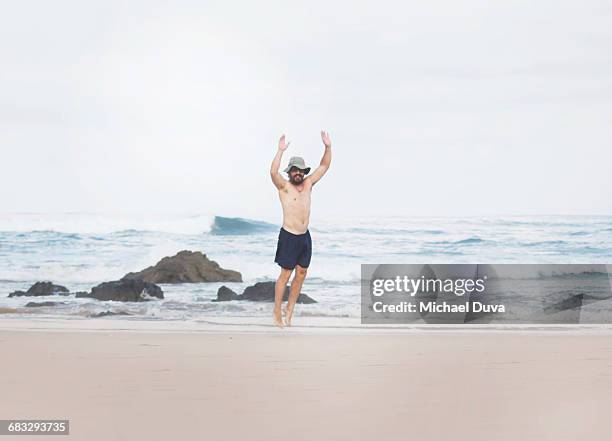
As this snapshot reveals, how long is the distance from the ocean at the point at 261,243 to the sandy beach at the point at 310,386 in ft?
14.7

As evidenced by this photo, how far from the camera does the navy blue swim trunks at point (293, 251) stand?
5543 mm

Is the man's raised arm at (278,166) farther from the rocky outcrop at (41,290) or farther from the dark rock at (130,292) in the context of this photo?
the rocky outcrop at (41,290)

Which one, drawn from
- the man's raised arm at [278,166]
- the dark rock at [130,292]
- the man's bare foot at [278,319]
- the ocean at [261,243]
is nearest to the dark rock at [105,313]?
the dark rock at [130,292]

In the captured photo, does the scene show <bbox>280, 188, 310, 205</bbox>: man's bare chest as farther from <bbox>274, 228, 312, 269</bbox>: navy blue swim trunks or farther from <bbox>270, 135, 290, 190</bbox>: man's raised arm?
<bbox>274, 228, 312, 269</bbox>: navy blue swim trunks

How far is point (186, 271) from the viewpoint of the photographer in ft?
26.8

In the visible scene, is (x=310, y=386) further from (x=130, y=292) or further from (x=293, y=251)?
(x=130, y=292)

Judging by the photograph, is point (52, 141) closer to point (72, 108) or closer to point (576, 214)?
point (72, 108)

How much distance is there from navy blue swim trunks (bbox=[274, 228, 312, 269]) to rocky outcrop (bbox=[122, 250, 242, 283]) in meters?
2.59

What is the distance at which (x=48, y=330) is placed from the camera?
5199 mm

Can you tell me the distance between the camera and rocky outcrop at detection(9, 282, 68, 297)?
808cm

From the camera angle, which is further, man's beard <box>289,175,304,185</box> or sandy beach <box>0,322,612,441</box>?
man's beard <box>289,175,304,185</box>

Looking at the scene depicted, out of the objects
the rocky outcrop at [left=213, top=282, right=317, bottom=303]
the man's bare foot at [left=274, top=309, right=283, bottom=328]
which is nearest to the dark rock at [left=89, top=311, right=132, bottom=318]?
the rocky outcrop at [left=213, top=282, right=317, bottom=303]

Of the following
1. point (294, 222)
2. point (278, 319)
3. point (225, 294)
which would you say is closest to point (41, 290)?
point (225, 294)

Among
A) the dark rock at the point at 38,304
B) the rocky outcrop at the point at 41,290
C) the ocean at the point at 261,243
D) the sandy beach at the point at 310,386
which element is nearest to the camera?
the sandy beach at the point at 310,386
